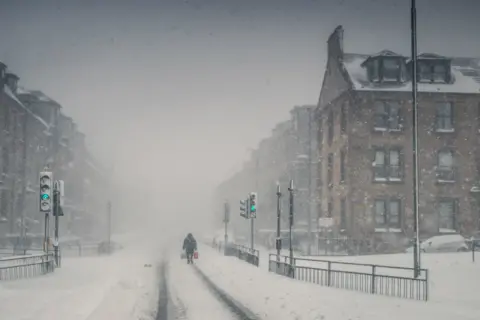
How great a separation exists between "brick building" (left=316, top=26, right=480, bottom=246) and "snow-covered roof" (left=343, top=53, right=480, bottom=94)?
7 centimetres

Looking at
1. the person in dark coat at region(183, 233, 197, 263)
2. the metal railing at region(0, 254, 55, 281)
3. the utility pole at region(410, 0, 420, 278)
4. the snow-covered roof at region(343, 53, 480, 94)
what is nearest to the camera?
the utility pole at region(410, 0, 420, 278)

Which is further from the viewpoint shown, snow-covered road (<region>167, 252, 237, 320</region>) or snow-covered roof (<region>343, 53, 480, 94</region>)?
snow-covered roof (<region>343, 53, 480, 94</region>)

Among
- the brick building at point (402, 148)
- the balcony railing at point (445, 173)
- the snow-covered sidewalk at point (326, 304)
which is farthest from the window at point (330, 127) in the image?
the snow-covered sidewalk at point (326, 304)

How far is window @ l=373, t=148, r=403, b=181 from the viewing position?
46156 millimetres

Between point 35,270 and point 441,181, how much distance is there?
3116 centimetres

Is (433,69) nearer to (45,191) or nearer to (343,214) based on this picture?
(343,214)

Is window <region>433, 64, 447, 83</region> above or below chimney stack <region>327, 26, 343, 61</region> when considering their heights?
below

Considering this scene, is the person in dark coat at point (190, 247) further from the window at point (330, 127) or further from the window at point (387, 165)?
the window at point (330, 127)

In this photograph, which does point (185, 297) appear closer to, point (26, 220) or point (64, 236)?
point (26, 220)

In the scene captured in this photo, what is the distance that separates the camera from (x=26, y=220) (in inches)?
2363

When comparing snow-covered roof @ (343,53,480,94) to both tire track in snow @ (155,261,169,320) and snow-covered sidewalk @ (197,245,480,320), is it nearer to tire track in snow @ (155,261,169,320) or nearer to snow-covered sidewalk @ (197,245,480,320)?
tire track in snow @ (155,261,169,320)

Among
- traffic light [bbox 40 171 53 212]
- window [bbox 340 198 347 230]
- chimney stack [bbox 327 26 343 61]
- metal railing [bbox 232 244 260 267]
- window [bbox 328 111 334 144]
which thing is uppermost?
chimney stack [bbox 327 26 343 61]

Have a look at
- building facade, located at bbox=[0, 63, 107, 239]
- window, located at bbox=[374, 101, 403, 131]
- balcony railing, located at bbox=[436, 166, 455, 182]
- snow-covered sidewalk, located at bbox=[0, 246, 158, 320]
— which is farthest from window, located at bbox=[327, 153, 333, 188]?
snow-covered sidewalk, located at bbox=[0, 246, 158, 320]

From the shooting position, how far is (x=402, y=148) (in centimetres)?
4644
